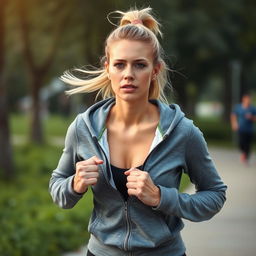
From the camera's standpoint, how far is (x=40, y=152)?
2227cm

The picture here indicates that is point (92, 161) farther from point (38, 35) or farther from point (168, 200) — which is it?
point (38, 35)

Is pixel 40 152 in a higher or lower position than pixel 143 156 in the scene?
lower

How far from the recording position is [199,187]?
3.44m

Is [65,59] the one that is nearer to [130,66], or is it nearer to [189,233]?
[189,233]

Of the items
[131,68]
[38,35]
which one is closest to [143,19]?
[131,68]

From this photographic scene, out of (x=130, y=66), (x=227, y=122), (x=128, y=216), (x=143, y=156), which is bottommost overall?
(x=227, y=122)

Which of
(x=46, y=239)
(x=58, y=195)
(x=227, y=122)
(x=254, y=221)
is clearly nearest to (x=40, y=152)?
(x=254, y=221)

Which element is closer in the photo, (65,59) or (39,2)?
(39,2)

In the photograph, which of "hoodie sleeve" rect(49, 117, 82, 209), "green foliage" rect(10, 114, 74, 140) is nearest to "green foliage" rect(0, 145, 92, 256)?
"hoodie sleeve" rect(49, 117, 82, 209)

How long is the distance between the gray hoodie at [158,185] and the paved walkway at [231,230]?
14.8 ft

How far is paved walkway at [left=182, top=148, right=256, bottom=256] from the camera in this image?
8.10 m

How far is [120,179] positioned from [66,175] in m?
0.27

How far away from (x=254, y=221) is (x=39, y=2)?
499 inches

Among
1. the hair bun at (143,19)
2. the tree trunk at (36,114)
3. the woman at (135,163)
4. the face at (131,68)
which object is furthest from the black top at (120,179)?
the tree trunk at (36,114)
